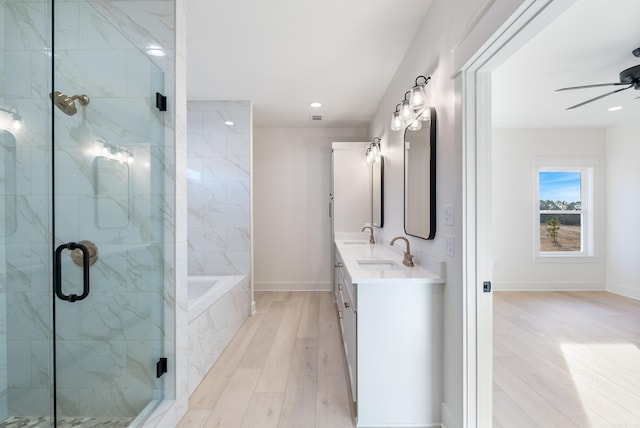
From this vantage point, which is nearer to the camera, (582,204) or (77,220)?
(77,220)

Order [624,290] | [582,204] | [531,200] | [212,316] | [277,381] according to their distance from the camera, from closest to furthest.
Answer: [277,381]
[212,316]
[624,290]
[531,200]
[582,204]

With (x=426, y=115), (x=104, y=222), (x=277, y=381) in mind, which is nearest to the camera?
(x=104, y=222)

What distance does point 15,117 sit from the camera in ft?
5.20

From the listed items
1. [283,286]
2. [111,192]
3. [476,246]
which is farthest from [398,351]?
[283,286]

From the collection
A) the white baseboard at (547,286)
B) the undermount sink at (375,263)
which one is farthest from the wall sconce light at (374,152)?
the white baseboard at (547,286)

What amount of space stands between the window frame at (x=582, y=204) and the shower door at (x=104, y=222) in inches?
212

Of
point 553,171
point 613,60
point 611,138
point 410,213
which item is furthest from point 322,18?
point 611,138

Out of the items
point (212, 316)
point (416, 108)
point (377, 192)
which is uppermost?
point (416, 108)

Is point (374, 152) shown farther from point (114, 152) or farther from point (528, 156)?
point (114, 152)

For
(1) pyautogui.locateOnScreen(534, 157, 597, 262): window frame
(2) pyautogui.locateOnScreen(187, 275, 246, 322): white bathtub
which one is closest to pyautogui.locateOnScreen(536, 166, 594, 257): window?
(1) pyautogui.locateOnScreen(534, 157, 597, 262): window frame

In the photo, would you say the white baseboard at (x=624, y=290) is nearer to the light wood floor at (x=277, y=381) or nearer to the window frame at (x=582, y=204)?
the window frame at (x=582, y=204)

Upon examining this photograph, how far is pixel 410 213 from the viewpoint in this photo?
8.21 ft

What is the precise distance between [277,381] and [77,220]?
1.67 meters

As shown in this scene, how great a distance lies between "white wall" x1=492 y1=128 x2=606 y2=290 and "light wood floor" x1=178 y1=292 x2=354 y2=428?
3.35 m
